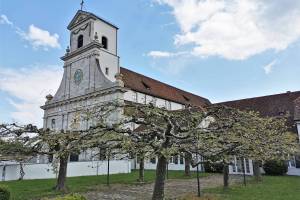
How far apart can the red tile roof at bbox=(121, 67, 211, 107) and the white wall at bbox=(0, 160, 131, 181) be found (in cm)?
1090

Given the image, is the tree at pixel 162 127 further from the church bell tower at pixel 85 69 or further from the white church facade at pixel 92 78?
the church bell tower at pixel 85 69

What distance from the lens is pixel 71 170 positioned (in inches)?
981

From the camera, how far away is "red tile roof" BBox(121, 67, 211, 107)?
3762 cm

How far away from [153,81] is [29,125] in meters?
33.8

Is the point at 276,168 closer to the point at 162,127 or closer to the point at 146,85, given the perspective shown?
the point at 162,127

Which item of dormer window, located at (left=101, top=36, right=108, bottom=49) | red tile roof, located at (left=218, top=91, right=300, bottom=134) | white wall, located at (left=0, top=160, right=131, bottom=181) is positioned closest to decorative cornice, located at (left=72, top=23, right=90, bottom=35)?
dormer window, located at (left=101, top=36, right=108, bottom=49)

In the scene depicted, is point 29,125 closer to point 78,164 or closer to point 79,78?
point 78,164

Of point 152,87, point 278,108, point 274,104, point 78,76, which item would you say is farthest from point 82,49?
point 278,108

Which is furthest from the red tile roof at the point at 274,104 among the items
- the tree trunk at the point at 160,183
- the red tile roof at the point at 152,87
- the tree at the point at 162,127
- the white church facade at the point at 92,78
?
the tree trunk at the point at 160,183

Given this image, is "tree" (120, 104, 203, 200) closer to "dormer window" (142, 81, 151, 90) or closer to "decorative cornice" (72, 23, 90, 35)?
"dormer window" (142, 81, 151, 90)

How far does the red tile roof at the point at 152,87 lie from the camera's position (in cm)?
3762

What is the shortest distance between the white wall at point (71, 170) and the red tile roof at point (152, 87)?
1090 centimetres

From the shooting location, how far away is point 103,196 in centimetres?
1309

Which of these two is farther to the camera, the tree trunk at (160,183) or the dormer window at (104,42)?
the dormer window at (104,42)
